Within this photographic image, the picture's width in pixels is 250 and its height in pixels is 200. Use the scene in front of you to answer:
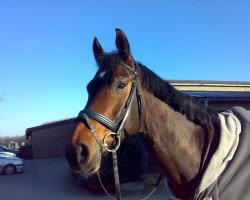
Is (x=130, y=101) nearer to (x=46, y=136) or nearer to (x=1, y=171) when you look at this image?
(x=1, y=171)

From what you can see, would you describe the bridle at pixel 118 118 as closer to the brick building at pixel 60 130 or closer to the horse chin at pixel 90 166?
the horse chin at pixel 90 166

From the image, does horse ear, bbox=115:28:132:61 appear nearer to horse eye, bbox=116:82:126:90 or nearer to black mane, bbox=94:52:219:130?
black mane, bbox=94:52:219:130

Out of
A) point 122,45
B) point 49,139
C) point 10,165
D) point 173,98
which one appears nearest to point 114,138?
point 173,98

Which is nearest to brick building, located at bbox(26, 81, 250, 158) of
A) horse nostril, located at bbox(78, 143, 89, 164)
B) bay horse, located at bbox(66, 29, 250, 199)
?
bay horse, located at bbox(66, 29, 250, 199)

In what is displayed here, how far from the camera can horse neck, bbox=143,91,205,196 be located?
9.59ft

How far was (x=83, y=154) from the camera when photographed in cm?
259

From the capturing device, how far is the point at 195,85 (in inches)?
996

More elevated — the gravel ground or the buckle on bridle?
the buckle on bridle

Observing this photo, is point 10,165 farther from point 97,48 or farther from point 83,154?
A: point 83,154

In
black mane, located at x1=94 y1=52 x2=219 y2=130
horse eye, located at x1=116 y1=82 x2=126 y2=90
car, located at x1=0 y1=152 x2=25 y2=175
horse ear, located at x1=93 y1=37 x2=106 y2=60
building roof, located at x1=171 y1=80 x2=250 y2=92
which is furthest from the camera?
building roof, located at x1=171 y1=80 x2=250 y2=92

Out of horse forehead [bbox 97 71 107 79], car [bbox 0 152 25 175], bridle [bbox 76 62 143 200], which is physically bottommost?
car [bbox 0 152 25 175]

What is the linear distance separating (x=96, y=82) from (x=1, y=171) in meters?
19.4

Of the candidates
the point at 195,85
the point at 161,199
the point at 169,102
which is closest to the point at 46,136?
the point at 195,85

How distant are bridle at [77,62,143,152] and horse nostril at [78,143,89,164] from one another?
0.39 ft
